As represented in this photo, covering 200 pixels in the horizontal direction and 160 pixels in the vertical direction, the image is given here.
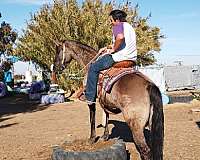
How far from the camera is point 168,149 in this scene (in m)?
8.94

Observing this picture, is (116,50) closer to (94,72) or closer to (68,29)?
(94,72)

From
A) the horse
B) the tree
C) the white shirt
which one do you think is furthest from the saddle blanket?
the tree

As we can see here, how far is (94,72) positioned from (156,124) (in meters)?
1.88

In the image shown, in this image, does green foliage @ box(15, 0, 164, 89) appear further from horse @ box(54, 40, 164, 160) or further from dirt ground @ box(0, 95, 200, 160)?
horse @ box(54, 40, 164, 160)

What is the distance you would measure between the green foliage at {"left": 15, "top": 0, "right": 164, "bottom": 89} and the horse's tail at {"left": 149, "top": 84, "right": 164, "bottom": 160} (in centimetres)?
1795

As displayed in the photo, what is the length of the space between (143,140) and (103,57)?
199cm

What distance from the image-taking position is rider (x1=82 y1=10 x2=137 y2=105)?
23.2 feet

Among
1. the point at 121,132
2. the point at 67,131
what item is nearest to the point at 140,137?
the point at 121,132

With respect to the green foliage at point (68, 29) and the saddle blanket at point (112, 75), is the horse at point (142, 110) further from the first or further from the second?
the green foliage at point (68, 29)

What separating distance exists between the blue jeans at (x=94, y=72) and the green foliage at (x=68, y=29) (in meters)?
16.5

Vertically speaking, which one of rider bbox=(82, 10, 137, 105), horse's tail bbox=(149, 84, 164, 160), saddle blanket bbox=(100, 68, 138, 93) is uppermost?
rider bbox=(82, 10, 137, 105)

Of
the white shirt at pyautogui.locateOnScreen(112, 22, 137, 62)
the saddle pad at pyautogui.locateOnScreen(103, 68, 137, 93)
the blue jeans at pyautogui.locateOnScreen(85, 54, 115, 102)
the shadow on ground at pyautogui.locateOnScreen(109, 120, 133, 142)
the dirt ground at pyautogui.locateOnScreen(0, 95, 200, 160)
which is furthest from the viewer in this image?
the shadow on ground at pyautogui.locateOnScreen(109, 120, 133, 142)

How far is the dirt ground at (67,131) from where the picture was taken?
29.0 ft

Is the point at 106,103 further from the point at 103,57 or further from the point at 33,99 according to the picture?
the point at 33,99
